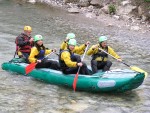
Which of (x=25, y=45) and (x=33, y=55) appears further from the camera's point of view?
(x=25, y=45)

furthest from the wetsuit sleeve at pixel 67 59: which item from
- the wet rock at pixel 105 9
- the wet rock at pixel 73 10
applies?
the wet rock at pixel 73 10

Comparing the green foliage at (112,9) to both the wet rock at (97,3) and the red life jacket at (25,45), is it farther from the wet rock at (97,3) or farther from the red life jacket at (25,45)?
the red life jacket at (25,45)

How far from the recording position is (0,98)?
9.48 meters

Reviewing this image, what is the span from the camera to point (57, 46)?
16328mm

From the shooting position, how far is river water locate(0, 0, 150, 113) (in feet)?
30.2

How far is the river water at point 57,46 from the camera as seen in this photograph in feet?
30.2

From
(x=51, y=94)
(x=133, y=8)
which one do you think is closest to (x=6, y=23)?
(x=133, y=8)

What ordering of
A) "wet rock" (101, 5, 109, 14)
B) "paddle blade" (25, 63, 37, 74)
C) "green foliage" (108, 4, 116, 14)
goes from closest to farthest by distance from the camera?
"paddle blade" (25, 63, 37, 74), "green foliage" (108, 4, 116, 14), "wet rock" (101, 5, 109, 14)

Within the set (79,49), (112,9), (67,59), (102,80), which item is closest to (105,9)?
(112,9)

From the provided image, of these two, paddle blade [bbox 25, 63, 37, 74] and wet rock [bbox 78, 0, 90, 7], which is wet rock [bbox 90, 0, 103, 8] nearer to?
wet rock [bbox 78, 0, 90, 7]

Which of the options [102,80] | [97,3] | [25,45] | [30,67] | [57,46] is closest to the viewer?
[102,80]

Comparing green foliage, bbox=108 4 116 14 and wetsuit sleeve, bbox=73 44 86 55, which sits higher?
green foliage, bbox=108 4 116 14

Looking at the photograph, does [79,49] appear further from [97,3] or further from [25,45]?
[97,3]

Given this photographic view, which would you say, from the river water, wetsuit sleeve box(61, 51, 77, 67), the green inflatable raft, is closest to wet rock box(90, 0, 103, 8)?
the river water
